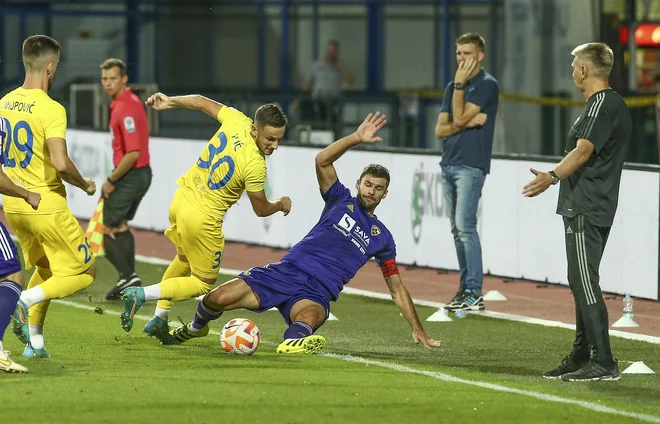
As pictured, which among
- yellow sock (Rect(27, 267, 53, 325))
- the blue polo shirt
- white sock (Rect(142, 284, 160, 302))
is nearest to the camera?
yellow sock (Rect(27, 267, 53, 325))

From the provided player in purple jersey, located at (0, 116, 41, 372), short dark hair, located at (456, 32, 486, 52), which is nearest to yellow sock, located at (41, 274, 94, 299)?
player in purple jersey, located at (0, 116, 41, 372)

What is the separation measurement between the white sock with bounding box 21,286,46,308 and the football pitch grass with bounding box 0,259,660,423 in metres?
0.38

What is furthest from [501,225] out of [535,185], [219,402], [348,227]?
[219,402]

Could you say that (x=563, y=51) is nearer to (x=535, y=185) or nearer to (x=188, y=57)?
(x=188, y=57)

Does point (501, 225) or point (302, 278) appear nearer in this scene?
point (302, 278)

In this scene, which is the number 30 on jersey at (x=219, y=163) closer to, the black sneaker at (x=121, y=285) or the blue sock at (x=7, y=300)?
the blue sock at (x=7, y=300)

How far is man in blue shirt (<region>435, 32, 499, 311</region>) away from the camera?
12883 millimetres

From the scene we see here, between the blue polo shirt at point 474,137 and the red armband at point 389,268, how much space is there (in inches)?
111

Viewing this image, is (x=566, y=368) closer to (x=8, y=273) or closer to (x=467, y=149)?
(x=8, y=273)

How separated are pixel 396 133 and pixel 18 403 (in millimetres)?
19337

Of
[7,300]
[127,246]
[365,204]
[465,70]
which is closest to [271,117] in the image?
[365,204]

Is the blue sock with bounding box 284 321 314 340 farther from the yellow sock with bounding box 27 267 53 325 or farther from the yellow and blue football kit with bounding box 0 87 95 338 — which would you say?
the yellow sock with bounding box 27 267 53 325

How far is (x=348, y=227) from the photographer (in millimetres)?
10398

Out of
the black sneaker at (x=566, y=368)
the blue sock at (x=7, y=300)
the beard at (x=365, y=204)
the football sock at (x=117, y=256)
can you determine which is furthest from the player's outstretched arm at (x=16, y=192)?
the football sock at (x=117, y=256)
